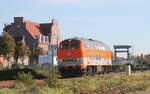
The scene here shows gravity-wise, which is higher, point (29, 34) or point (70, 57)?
point (29, 34)

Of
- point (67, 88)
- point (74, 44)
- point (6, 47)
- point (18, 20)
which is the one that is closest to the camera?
point (67, 88)

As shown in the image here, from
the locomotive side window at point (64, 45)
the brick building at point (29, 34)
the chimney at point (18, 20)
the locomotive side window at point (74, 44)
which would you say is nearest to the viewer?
the locomotive side window at point (74, 44)

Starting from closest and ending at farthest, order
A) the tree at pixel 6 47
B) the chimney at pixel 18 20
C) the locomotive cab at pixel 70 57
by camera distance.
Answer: the locomotive cab at pixel 70 57 → the tree at pixel 6 47 → the chimney at pixel 18 20

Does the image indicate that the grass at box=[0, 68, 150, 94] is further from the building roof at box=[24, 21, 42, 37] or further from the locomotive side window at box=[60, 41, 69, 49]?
the building roof at box=[24, 21, 42, 37]

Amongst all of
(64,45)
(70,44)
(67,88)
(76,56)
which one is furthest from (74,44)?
(67,88)

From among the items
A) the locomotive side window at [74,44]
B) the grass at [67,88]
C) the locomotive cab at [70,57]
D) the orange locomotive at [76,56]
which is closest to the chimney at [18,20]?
the orange locomotive at [76,56]

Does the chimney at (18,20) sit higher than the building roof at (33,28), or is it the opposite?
the chimney at (18,20)

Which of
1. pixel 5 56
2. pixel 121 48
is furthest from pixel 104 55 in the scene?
pixel 121 48

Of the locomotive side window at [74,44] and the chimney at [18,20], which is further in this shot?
the chimney at [18,20]

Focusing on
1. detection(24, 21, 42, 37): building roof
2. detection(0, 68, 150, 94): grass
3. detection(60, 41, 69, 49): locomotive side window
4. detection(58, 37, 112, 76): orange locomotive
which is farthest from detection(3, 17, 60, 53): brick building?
detection(0, 68, 150, 94): grass

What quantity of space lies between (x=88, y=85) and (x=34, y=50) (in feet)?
239

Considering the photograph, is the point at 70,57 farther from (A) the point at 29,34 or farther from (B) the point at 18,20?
(B) the point at 18,20

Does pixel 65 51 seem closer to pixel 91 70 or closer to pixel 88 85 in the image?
pixel 91 70

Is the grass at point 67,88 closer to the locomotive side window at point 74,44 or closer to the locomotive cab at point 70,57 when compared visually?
the locomotive cab at point 70,57
